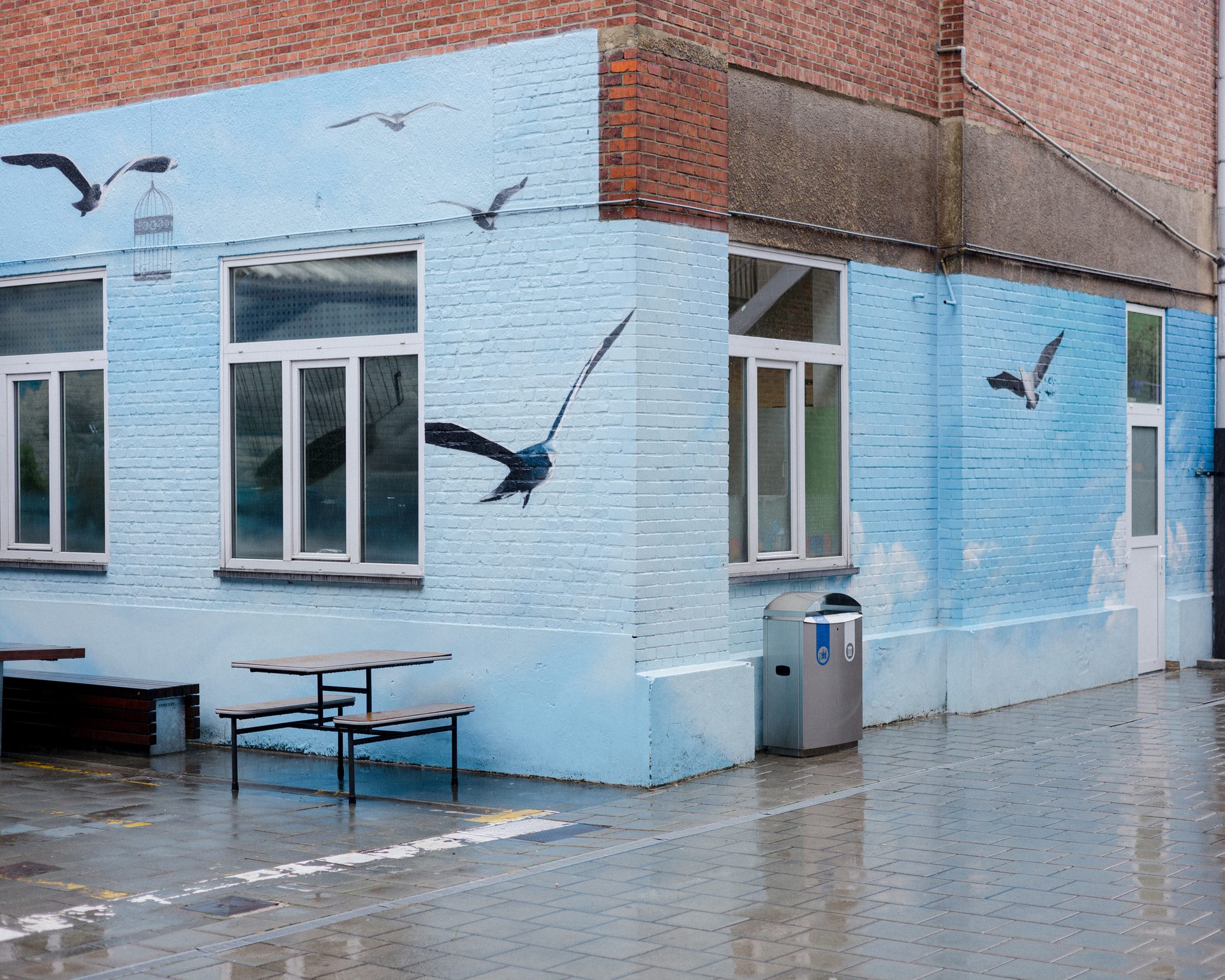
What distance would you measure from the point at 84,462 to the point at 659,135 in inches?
222

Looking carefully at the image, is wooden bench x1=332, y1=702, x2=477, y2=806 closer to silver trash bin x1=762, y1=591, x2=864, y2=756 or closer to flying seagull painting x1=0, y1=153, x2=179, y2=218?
silver trash bin x1=762, y1=591, x2=864, y2=756

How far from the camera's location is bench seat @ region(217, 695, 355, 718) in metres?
9.57

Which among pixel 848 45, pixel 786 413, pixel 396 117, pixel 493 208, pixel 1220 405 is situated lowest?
pixel 786 413

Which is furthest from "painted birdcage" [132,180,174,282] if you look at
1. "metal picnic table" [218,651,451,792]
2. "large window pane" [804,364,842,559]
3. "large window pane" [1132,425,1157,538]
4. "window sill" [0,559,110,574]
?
"large window pane" [1132,425,1157,538]

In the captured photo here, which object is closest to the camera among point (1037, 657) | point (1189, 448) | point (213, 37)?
point (213, 37)

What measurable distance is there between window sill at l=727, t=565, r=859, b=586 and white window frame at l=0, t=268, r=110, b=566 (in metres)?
4.95

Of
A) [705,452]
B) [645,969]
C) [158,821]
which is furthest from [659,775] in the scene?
[645,969]

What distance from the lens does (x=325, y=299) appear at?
1120 cm

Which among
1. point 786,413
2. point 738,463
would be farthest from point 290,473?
point 786,413

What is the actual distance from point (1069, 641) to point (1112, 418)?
7.26 feet

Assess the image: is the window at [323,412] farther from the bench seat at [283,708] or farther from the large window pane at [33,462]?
the large window pane at [33,462]

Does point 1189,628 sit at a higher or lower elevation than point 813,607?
lower

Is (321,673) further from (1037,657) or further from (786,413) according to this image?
(1037,657)

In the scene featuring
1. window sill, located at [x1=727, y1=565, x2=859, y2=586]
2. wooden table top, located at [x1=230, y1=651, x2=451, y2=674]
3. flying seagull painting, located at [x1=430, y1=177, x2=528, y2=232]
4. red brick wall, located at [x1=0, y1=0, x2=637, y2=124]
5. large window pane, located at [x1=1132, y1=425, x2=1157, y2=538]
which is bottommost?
wooden table top, located at [x1=230, y1=651, x2=451, y2=674]
